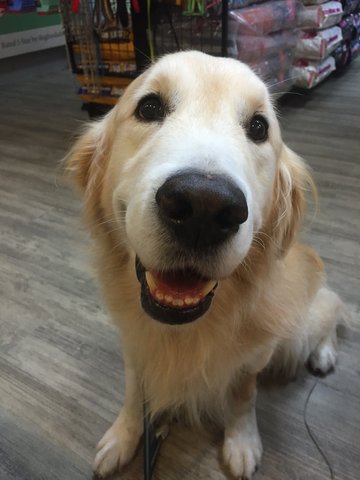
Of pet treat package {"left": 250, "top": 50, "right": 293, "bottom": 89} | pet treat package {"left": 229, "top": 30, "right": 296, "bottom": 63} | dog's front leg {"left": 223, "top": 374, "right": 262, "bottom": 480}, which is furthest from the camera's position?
pet treat package {"left": 250, "top": 50, "right": 293, "bottom": 89}

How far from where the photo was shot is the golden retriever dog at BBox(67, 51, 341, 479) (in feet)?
2.40

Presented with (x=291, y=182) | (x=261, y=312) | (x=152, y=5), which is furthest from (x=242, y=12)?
(x=261, y=312)

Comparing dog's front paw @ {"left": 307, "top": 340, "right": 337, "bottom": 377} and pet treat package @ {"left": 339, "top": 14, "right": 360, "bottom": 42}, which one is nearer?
dog's front paw @ {"left": 307, "top": 340, "right": 337, "bottom": 377}

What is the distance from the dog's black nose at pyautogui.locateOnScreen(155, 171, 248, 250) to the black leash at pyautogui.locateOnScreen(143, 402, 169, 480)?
0.79m

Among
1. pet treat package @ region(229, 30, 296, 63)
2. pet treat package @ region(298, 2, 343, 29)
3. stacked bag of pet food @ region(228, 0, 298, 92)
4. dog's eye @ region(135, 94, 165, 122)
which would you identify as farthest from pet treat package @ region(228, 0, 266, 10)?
dog's eye @ region(135, 94, 165, 122)

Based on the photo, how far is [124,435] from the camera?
131 cm

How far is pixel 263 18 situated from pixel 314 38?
29.4 inches

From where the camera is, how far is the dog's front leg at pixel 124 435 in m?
1.25

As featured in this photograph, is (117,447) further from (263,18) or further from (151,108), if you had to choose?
(263,18)

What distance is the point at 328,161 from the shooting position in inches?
119

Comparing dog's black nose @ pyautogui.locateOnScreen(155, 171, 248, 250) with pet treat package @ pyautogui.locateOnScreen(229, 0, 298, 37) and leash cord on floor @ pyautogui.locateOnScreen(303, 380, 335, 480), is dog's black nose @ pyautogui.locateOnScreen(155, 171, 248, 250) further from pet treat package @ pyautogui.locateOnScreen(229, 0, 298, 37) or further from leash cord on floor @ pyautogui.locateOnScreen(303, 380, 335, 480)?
pet treat package @ pyautogui.locateOnScreen(229, 0, 298, 37)

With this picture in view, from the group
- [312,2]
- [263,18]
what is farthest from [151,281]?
[312,2]

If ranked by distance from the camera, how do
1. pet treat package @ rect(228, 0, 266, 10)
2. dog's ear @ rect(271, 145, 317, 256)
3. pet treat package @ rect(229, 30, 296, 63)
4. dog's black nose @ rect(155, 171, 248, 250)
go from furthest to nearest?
pet treat package @ rect(229, 30, 296, 63), pet treat package @ rect(228, 0, 266, 10), dog's ear @ rect(271, 145, 317, 256), dog's black nose @ rect(155, 171, 248, 250)

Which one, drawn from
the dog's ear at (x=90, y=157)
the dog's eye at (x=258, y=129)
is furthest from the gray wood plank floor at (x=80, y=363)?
the dog's eye at (x=258, y=129)
